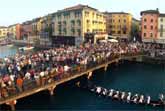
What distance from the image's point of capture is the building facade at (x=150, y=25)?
257ft

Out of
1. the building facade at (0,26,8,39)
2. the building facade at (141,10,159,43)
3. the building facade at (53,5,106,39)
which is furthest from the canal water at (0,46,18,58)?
the building facade at (0,26,8,39)

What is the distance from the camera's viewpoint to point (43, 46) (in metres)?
94.9

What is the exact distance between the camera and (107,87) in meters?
39.8

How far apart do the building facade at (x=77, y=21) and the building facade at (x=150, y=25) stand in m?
12.7

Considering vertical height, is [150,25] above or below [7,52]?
above

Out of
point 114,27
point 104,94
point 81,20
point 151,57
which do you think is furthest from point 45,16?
point 104,94

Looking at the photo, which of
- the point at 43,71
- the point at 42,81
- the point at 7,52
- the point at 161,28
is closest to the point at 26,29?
the point at 7,52

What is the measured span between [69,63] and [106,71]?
30.1 ft

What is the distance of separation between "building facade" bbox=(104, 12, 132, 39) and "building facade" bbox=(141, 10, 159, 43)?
15233 mm

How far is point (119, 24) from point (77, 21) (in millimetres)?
23007

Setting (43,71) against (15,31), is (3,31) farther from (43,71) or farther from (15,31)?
(43,71)

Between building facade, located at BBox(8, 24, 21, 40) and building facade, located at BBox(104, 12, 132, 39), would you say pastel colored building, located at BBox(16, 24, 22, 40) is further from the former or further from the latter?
building facade, located at BBox(104, 12, 132, 39)

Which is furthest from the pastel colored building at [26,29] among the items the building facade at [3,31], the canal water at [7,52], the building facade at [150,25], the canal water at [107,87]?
the canal water at [107,87]

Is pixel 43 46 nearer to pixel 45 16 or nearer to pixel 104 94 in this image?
pixel 45 16
